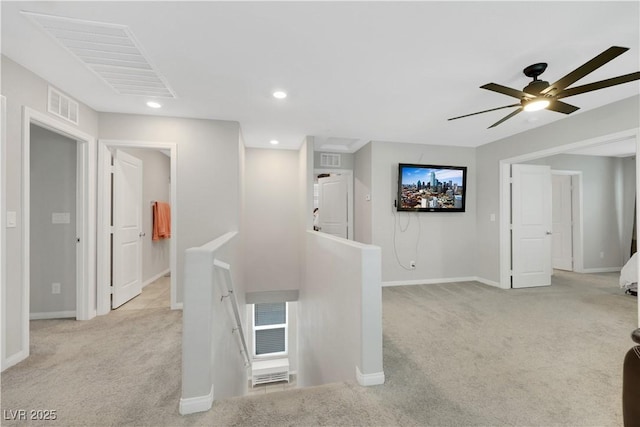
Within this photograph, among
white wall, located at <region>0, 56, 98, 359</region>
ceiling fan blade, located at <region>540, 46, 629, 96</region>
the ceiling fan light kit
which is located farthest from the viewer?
the ceiling fan light kit

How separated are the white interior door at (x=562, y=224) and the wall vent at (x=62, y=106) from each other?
860 cm

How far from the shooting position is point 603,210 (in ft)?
18.7

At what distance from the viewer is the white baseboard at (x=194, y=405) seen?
160 centimetres

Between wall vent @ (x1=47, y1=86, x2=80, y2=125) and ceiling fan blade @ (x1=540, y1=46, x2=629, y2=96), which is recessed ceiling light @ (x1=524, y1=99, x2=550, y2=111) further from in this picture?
wall vent @ (x1=47, y1=86, x2=80, y2=125)

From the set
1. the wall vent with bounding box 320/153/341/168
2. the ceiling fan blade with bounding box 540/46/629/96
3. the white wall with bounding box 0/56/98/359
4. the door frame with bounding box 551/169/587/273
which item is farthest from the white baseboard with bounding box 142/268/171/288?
the door frame with bounding box 551/169/587/273

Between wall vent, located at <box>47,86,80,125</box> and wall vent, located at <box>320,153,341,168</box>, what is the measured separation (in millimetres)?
3584

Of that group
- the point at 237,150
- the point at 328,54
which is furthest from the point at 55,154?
the point at 328,54

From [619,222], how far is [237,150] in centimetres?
811

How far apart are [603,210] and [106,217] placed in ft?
30.1

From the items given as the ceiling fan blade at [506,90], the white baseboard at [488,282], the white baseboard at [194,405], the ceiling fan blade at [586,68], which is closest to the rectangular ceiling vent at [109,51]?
the white baseboard at [194,405]

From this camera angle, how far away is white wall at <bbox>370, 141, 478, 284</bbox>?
182 inches

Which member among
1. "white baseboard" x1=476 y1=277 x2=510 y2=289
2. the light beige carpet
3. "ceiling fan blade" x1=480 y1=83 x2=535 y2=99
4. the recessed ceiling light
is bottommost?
the light beige carpet

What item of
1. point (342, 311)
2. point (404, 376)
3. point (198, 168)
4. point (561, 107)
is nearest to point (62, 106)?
point (198, 168)

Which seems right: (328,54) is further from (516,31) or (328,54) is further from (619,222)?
(619,222)
